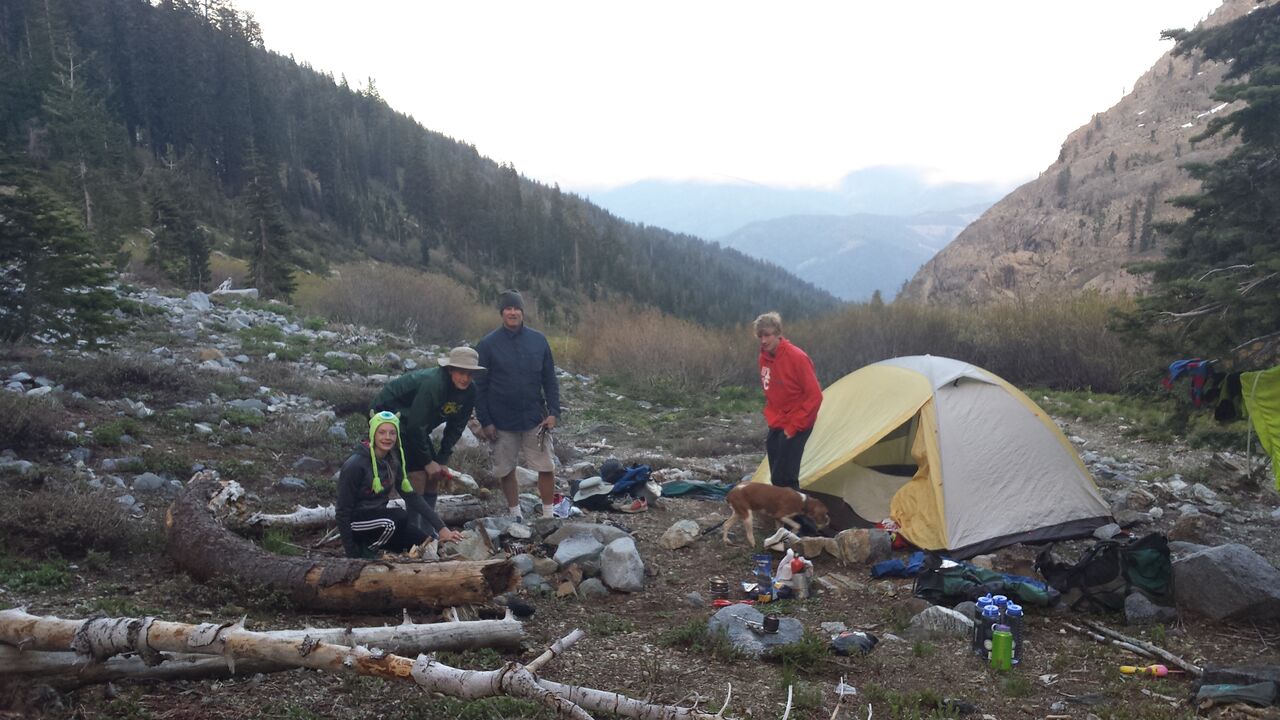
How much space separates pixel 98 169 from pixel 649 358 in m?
29.5

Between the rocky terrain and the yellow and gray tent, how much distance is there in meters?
0.35

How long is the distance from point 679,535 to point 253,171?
3099 cm

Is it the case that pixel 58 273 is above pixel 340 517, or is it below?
above

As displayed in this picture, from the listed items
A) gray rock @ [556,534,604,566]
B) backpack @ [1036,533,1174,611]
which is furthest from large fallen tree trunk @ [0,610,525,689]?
backpack @ [1036,533,1174,611]

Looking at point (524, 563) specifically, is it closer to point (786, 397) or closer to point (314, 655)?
point (314, 655)

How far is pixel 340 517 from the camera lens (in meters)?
5.30

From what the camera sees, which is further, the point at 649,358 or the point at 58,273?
the point at 649,358

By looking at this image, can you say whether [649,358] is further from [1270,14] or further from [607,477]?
[1270,14]

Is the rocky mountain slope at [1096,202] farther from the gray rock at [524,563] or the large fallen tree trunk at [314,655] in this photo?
the large fallen tree trunk at [314,655]

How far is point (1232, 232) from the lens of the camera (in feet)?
24.0

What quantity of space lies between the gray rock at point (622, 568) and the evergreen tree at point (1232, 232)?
16.0 feet

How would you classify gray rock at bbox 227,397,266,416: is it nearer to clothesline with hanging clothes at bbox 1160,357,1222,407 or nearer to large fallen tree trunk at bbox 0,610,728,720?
large fallen tree trunk at bbox 0,610,728,720

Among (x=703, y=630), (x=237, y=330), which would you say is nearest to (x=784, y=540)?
(x=703, y=630)

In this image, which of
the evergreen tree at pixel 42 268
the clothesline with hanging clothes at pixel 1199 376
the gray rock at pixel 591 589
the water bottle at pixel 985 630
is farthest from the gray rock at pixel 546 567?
the evergreen tree at pixel 42 268
